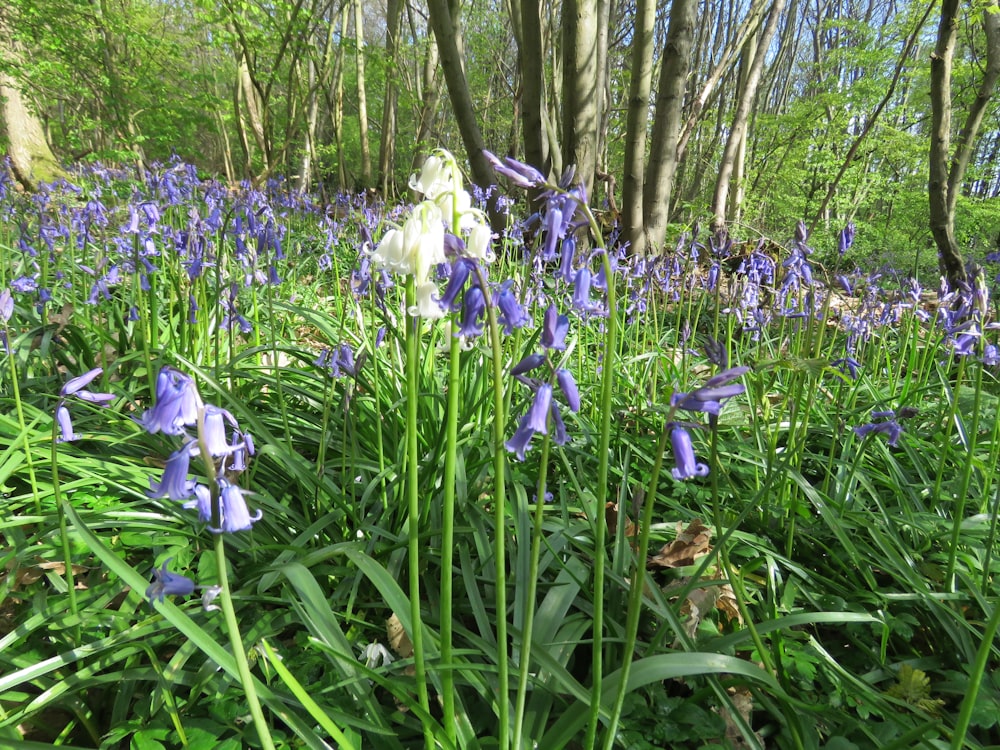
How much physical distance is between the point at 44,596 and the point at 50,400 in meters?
1.48

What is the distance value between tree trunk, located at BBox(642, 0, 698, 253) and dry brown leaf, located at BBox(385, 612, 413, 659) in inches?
178

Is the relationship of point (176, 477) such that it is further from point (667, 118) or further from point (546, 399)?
point (667, 118)

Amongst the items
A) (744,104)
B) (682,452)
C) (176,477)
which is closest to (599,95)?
(744,104)

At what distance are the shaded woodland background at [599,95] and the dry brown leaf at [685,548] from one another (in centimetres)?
128

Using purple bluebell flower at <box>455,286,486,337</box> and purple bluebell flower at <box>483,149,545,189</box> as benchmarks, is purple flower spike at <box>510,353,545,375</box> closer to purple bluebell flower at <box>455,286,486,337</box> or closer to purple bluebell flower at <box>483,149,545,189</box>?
purple bluebell flower at <box>455,286,486,337</box>

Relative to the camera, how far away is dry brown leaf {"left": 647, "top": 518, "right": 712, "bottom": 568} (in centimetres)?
206

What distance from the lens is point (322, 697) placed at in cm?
140

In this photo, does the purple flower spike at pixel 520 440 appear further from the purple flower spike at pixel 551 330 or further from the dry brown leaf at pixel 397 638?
the dry brown leaf at pixel 397 638

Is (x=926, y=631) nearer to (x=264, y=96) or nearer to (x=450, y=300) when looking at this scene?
(x=450, y=300)

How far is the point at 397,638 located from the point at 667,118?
227 inches

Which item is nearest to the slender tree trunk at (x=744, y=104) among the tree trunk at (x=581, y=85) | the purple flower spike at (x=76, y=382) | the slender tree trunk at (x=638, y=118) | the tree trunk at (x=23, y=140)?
the slender tree trunk at (x=638, y=118)

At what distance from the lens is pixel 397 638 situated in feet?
5.59

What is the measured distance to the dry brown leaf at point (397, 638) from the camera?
5.52 ft

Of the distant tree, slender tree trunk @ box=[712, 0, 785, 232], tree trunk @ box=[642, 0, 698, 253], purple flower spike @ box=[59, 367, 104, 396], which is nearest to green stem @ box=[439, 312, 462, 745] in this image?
purple flower spike @ box=[59, 367, 104, 396]
